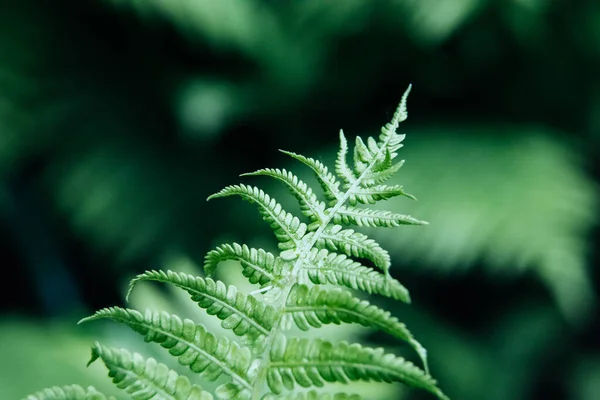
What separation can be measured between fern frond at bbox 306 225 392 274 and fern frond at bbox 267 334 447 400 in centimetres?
6

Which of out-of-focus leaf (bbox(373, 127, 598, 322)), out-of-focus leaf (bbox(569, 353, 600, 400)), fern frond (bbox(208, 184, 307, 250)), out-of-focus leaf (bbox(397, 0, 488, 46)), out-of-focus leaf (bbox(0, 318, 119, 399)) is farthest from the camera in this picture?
out-of-focus leaf (bbox(569, 353, 600, 400))

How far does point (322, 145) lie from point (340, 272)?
169 cm

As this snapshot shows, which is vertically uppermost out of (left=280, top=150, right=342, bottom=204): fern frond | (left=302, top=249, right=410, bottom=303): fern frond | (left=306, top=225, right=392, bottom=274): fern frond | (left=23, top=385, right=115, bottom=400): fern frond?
(left=280, top=150, right=342, bottom=204): fern frond

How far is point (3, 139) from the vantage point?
1.97 m

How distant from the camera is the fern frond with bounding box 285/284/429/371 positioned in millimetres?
284

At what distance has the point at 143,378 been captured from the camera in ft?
0.91

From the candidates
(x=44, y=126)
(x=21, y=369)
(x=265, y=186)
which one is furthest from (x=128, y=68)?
(x=21, y=369)

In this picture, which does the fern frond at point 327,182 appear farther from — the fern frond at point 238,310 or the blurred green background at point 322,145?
the blurred green background at point 322,145

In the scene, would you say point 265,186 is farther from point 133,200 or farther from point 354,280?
point 354,280

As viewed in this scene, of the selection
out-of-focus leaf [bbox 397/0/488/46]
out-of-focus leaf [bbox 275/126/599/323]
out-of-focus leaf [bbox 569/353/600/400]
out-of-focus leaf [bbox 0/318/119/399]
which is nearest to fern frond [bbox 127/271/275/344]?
out-of-focus leaf [bbox 0/318/119/399]

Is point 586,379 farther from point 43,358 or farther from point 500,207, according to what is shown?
point 43,358

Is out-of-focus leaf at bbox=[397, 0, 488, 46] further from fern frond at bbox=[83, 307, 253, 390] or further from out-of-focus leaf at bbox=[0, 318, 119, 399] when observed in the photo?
fern frond at bbox=[83, 307, 253, 390]

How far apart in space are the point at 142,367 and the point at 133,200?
1855mm

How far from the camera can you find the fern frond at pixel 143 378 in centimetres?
27
